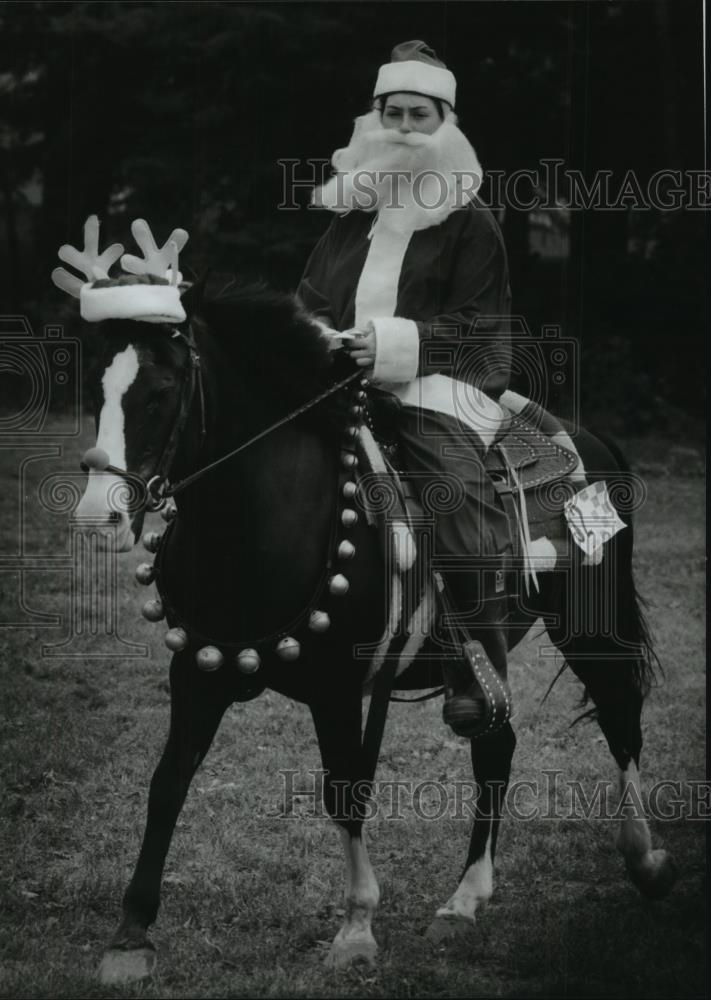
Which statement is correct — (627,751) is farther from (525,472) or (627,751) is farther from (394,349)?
(394,349)

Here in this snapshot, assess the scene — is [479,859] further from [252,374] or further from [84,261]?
[84,261]

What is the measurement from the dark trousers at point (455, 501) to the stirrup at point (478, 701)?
192 mm

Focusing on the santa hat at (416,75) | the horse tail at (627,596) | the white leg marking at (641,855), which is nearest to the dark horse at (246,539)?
the santa hat at (416,75)

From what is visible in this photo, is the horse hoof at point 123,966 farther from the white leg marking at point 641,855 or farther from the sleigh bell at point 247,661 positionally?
the white leg marking at point 641,855

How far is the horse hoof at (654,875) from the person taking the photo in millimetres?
4945

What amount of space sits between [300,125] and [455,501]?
10512 millimetres

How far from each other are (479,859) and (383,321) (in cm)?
207

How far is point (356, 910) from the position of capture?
436 centimetres

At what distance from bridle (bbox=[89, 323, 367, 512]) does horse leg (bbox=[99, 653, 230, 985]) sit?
24.6 inches

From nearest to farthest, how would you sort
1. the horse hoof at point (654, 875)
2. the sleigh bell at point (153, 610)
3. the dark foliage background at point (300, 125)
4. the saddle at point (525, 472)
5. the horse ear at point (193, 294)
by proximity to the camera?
the horse ear at point (193, 294), the sleigh bell at point (153, 610), the saddle at point (525, 472), the horse hoof at point (654, 875), the dark foliage background at point (300, 125)

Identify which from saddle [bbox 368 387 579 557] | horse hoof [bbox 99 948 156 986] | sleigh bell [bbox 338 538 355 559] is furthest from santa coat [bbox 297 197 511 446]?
horse hoof [bbox 99 948 156 986]

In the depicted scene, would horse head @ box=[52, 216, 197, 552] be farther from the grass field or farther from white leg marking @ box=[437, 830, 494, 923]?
white leg marking @ box=[437, 830, 494, 923]

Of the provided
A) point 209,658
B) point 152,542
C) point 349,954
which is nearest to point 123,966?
point 349,954

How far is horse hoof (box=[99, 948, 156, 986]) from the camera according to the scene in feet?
12.5
